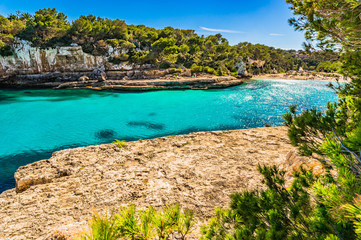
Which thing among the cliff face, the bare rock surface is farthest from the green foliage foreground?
the cliff face

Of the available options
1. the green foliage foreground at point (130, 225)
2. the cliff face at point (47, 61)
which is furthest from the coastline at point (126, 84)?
the green foliage foreground at point (130, 225)

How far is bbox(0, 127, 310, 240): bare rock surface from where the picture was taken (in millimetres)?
2855

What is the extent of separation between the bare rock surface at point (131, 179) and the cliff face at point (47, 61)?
99.8ft

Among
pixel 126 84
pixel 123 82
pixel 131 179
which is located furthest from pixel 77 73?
pixel 131 179

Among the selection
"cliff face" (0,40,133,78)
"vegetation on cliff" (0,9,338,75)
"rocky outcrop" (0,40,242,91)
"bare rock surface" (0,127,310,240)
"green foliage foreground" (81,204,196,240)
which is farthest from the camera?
"vegetation on cliff" (0,9,338,75)

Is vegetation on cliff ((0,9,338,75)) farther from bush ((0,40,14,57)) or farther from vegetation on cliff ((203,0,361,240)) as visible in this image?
vegetation on cliff ((203,0,361,240))

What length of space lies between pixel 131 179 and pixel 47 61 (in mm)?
35904

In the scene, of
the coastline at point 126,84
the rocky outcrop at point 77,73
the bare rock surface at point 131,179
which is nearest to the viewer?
the bare rock surface at point 131,179

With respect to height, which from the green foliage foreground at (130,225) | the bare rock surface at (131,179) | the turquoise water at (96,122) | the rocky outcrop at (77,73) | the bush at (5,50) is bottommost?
the turquoise water at (96,122)

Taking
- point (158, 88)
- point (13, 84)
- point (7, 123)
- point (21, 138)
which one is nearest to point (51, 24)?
point (13, 84)

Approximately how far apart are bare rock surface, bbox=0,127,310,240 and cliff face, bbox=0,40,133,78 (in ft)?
99.8

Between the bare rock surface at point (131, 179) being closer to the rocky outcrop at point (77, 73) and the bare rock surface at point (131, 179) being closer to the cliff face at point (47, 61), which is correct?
the rocky outcrop at point (77, 73)

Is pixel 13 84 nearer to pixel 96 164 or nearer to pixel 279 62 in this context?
pixel 96 164

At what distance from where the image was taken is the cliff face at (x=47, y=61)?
27.4 m
